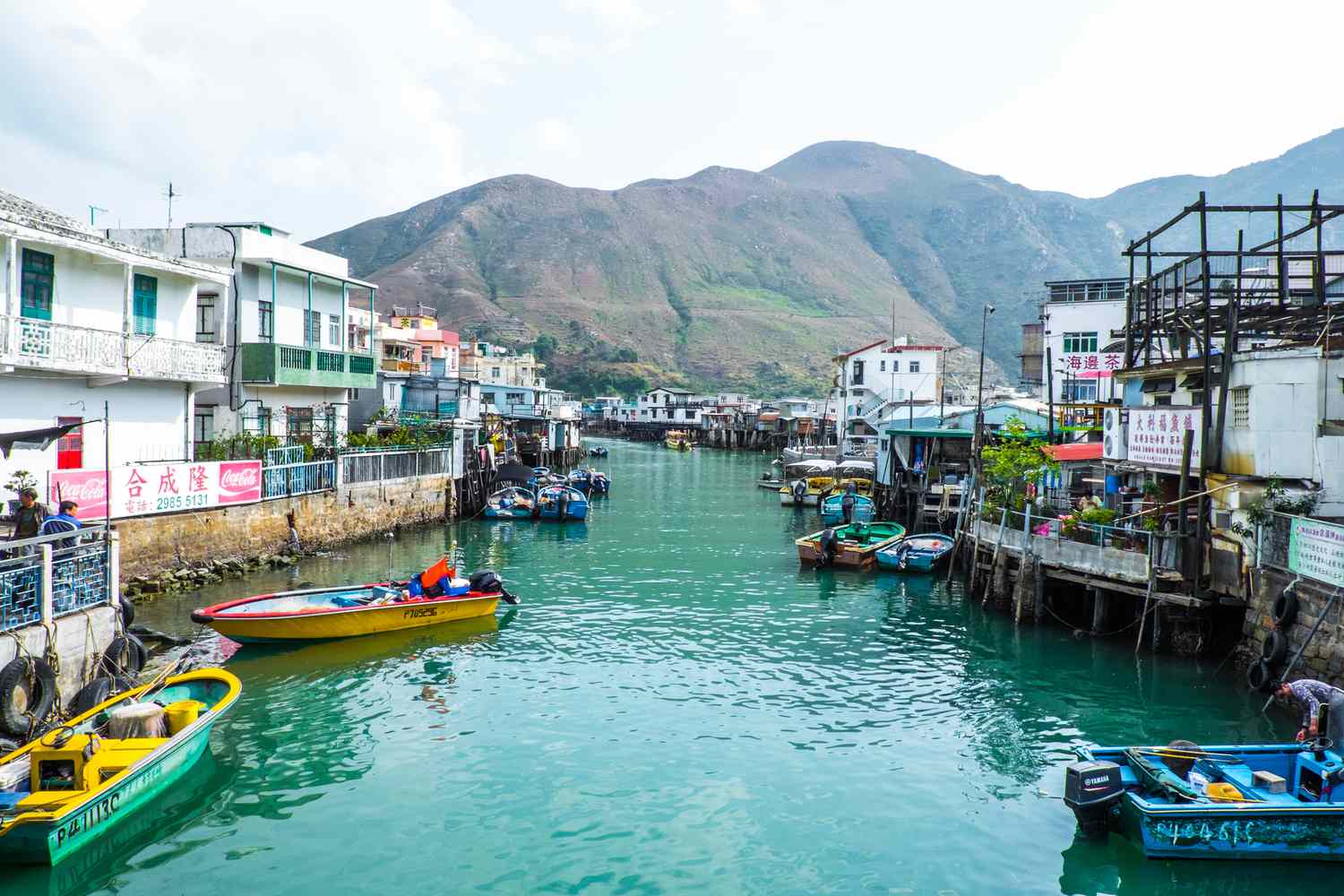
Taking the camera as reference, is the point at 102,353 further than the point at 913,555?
No

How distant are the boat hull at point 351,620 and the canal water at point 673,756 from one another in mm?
343

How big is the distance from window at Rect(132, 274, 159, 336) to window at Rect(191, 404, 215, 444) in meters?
6.38

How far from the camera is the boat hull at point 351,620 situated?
21500 millimetres

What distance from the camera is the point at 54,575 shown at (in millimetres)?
15219

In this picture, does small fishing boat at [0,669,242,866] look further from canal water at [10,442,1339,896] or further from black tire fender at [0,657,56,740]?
black tire fender at [0,657,56,740]

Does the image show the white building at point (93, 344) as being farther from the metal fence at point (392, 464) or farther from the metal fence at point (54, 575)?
the metal fence at point (54, 575)

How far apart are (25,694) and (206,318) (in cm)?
2373

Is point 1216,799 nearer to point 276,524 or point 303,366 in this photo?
point 276,524

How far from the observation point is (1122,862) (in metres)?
12.8

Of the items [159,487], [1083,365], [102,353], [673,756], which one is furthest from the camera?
[1083,365]

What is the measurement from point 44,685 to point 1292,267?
41.1m

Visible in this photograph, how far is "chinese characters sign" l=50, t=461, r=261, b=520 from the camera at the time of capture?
77.4ft

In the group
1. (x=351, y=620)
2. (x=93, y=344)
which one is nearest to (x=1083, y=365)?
(x=351, y=620)

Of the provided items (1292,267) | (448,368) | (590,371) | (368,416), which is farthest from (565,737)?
(590,371)
